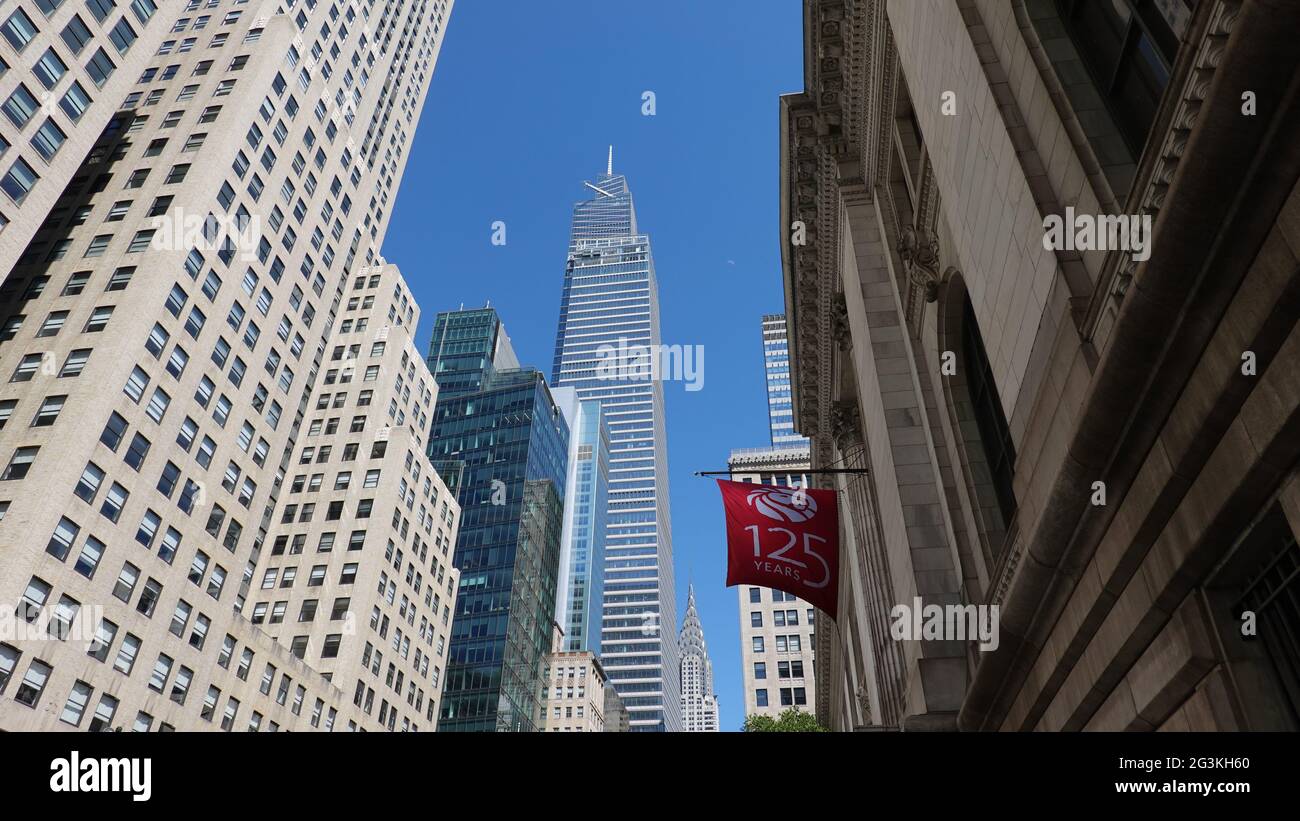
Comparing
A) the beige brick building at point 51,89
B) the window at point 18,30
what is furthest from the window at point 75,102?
the window at point 18,30

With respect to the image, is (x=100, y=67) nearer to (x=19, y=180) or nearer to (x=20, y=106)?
(x=20, y=106)

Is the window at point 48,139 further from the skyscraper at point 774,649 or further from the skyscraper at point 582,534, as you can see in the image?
the skyscraper at point 582,534

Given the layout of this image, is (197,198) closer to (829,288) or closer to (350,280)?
(350,280)

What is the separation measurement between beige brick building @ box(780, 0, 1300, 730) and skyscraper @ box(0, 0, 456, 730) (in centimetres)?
4350

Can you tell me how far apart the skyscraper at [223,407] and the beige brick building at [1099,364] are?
43504 mm

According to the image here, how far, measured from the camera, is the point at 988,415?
1437cm

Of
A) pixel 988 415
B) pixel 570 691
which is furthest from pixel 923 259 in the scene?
pixel 570 691

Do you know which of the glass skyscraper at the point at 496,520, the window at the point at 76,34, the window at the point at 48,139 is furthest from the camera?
the glass skyscraper at the point at 496,520

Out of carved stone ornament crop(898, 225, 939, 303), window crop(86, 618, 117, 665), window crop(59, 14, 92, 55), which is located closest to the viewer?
carved stone ornament crop(898, 225, 939, 303)

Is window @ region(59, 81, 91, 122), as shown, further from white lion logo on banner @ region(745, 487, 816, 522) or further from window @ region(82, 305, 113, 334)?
white lion logo on banner @ region(745, 487, 816, 522)

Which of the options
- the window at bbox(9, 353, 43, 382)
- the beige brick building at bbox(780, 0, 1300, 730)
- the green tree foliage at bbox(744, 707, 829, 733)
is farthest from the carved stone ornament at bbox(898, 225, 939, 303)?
the window at bbox(9, 353, 43, 382)

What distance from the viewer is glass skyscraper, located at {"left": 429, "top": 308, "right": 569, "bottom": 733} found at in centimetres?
9962

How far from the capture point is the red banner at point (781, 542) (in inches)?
669
